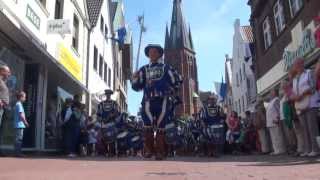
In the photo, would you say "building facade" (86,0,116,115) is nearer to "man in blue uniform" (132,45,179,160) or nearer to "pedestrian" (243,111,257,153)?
"pedestrian" (243,111,257,153)

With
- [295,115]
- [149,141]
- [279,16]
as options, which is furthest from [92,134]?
[279,16]

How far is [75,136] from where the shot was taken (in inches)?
489

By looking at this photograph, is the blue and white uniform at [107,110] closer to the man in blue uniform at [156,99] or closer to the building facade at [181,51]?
the man in blue uniform at [156,99]

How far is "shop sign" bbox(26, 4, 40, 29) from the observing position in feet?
44.0

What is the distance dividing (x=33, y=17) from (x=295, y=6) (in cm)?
991

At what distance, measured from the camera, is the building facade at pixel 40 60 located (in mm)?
12656

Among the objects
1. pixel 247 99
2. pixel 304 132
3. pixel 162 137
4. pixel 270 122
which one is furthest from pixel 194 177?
pixel 247 99

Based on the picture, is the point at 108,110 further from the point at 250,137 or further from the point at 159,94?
the point at 250,137

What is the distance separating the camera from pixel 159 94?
8.54 metres

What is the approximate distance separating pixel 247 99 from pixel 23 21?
33.9 meters

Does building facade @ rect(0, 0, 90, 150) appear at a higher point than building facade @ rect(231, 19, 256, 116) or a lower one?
lower

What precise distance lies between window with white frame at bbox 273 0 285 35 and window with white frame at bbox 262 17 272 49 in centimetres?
126

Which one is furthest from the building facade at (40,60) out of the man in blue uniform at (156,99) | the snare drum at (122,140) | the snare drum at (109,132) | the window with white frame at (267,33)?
the window with white frame at (267,33)

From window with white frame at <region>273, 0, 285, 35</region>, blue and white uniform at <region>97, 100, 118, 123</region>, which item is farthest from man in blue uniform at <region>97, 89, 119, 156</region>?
window with white frame at <region>273, 0, 285, 35</region>
